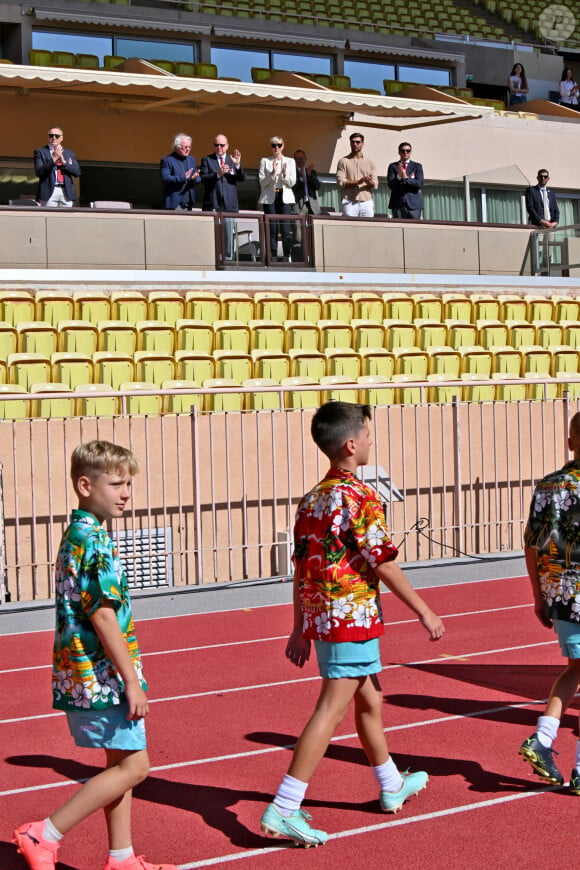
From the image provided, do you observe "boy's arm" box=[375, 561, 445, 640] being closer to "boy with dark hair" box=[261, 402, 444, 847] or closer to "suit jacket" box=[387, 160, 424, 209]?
"boy with dark hair" box=[261, 402, 444, 847]

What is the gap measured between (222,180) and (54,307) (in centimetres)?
380

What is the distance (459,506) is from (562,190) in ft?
51.5

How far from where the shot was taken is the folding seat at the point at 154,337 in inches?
580

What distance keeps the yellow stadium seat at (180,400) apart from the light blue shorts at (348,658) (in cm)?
711

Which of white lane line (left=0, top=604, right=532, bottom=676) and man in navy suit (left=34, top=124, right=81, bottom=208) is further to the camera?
man in navy suit (left=34, top=124, right=81, bottom=208)

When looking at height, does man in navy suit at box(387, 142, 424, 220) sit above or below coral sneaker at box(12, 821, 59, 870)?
above

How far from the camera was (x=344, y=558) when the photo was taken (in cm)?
476

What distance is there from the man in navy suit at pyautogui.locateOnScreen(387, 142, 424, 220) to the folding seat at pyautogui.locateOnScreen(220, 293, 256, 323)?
4.24m

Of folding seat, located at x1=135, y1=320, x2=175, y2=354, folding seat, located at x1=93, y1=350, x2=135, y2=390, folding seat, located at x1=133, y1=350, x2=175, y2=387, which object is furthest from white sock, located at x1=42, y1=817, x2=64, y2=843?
folding seat, located at x1=135, y1=320, x2=175, y2=354

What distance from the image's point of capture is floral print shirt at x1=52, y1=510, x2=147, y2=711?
417 cm

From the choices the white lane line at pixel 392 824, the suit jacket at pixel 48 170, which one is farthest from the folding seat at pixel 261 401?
the white lane line at pixel 392 824

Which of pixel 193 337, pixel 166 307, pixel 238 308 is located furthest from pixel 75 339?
pixel 238 308

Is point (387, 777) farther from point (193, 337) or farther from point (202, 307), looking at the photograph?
point (202, 307)

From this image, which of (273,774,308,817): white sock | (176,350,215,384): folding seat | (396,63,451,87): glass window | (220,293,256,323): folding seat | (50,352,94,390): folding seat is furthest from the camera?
(396,63,451,87): glass window
